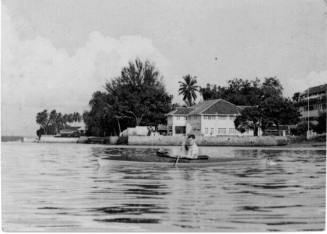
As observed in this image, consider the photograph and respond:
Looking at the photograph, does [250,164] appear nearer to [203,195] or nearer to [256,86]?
[203,195]

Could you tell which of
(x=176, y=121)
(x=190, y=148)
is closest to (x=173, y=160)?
(x=190, y=148)

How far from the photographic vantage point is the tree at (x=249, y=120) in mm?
63950

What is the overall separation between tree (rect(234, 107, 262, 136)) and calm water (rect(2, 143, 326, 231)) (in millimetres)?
36380

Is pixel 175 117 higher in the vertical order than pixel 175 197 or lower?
higher

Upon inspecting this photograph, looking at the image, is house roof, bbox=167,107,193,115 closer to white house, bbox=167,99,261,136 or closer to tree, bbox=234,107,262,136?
white house, bbox=167,99,261,136

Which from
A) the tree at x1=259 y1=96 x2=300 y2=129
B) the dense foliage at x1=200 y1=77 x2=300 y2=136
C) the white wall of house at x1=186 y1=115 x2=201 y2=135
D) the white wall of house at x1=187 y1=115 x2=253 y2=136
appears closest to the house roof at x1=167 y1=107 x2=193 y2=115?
the white wall of house at x1=186 y1=115 x2=201 y2=135

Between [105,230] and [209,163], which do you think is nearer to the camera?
[105,230]

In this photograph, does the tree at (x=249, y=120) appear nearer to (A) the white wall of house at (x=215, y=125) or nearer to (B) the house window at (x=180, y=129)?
(A) the white wall of house at (x=215, y=125)

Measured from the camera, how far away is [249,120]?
65562 millimetres

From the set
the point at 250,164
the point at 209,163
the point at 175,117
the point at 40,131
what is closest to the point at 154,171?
the point at 209,163

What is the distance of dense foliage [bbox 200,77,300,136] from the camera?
202 feet

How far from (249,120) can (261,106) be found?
285cm

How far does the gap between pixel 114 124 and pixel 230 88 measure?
16899 millimetres

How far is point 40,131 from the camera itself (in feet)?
383
